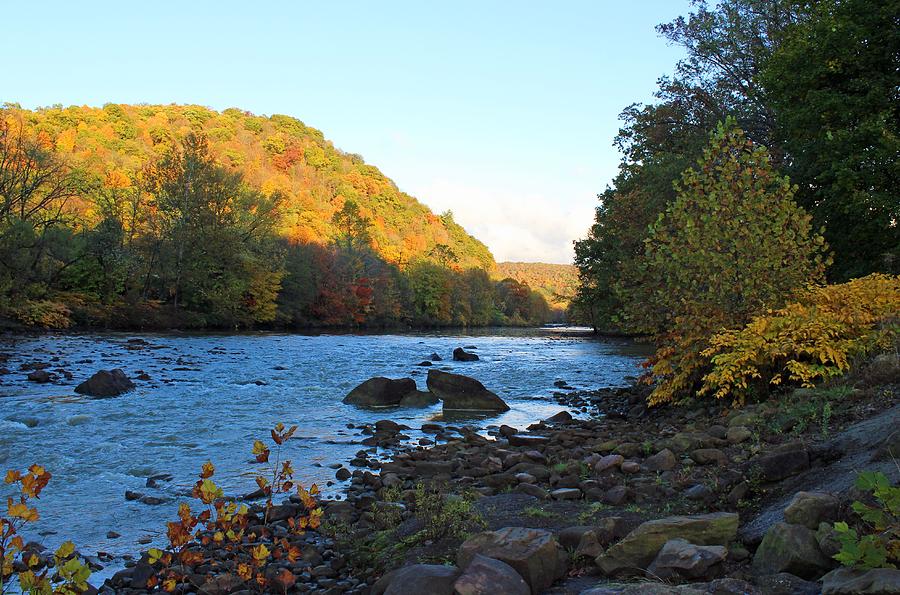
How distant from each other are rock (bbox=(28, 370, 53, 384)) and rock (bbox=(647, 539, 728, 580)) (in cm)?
1670

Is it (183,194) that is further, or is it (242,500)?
(183,194)

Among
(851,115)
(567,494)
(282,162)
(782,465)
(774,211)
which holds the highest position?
(282,162)

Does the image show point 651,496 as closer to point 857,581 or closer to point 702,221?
point 857,581

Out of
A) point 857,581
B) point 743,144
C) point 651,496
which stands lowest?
point 651,496

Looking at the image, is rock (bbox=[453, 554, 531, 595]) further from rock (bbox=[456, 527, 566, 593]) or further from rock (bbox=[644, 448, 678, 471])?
rock (bbox=[644, 448, 678, 471])

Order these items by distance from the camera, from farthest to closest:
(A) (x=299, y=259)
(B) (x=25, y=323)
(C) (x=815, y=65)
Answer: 1. (A) (x=299, y=259)
2. (B) (x=25, y=323)
3. (C) (x=815, y=65)

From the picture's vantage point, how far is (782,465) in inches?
197

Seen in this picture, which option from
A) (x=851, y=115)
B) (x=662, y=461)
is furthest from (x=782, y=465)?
(x=851, y=115)

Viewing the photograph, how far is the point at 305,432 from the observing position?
11.5 m

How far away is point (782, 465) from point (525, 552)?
2.49 metres

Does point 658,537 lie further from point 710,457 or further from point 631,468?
point 710,457

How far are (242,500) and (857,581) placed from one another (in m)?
6.38

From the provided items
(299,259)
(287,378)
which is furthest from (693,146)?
(299,259)

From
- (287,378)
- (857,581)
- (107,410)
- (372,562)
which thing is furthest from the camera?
(287,378)
